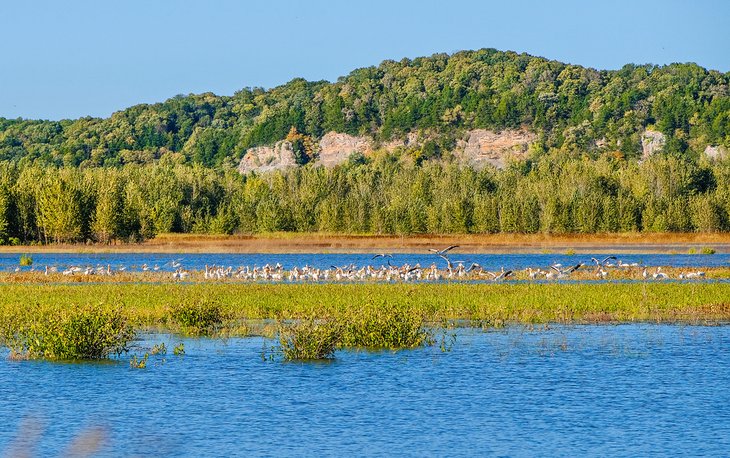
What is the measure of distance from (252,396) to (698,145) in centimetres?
17445

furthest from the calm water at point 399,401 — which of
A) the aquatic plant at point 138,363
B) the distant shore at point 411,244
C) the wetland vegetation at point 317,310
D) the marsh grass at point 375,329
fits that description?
the distant shore at point 411,244

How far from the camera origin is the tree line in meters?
91.4

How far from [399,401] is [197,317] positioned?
34.1ft

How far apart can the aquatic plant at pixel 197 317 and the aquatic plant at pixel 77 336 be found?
4685 mm

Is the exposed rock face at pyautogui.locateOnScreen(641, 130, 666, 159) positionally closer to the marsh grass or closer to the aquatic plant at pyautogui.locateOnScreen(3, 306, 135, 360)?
the marsh grass

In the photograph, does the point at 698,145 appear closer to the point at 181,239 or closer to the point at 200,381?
the point at 181,239

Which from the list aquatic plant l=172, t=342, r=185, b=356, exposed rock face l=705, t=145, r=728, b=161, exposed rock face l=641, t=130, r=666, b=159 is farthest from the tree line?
aquatic plant l=172, t=342, r=185, b=356

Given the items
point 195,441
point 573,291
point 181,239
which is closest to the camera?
point 195,441

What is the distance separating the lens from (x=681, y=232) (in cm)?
10275

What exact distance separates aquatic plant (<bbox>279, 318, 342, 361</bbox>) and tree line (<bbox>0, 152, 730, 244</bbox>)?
6663 centimetres

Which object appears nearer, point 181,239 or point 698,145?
point 181,239

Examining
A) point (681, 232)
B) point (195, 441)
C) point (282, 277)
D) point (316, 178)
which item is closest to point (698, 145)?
point (316, 178)

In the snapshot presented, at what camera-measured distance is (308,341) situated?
24016 millimetres

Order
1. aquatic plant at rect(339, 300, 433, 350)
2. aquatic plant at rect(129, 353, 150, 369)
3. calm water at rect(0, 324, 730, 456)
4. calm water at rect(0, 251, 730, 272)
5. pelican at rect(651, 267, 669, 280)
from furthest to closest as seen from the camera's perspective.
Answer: calm water at rect(0, 251, 730, 272), pelican at rect(651, 267, 669, 280), aquatic plant at rect(339, 300, 433, 350), aquatic plant at rect(129, 353, 150, 369), calm water at rect(0, 324, 730, 456)
